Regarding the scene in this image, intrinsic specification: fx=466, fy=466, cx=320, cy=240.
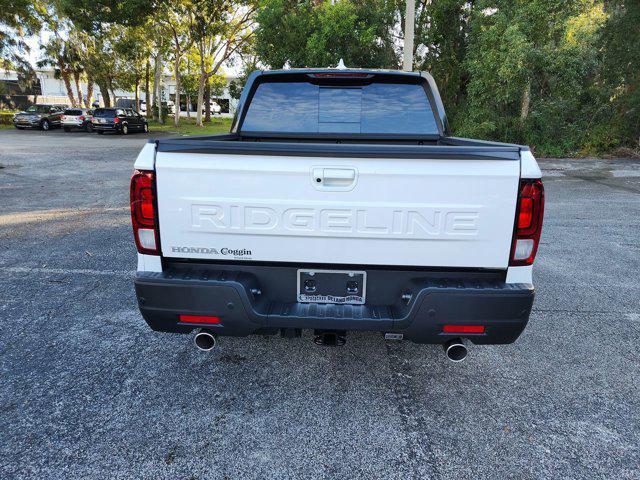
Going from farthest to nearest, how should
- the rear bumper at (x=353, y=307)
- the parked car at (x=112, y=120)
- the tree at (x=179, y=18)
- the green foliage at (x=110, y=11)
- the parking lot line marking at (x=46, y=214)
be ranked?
the parked car at (x=112, y=120)
the tree at (x=179, y=18)
the green foliage at (x=110, y=11)
the parking lot line marking at (x=46, y=214)
the rear bumper at (x=353, y=307)

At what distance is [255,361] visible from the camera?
3.55 metres

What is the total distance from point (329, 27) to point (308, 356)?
16.1m

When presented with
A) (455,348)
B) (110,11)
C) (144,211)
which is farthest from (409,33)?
(110,11)

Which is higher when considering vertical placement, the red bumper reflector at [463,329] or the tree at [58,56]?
the tree at [58,56]

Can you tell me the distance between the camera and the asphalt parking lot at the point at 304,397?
2518 millimetres

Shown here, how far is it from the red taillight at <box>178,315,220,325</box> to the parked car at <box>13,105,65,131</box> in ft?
118

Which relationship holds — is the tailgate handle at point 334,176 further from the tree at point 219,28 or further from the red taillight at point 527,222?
the tree at point 219,28

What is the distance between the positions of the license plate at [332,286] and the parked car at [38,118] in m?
36.3

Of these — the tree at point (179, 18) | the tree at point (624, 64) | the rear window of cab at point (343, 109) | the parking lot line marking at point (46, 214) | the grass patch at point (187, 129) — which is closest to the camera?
the rear window of cab at point (343, 109)

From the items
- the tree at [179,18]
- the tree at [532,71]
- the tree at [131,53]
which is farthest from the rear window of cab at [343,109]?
the tree at [131,53]

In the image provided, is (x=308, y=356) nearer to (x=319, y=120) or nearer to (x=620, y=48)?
(x=319, y=120)

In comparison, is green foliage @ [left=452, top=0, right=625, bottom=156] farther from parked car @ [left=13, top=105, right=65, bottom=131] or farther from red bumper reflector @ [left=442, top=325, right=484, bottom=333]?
parked car @ [left=13, top=105, right=65, bottom=131]

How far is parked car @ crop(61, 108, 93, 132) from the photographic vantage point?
31.6 metres

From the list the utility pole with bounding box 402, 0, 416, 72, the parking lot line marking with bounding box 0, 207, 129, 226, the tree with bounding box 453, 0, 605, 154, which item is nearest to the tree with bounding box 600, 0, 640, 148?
the tree with bounding box 453, 0, 605, 154
